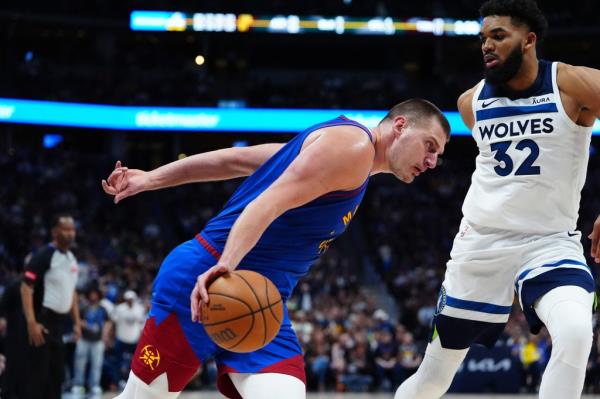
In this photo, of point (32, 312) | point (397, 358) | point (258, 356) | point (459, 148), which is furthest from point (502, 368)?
point (459, 148)

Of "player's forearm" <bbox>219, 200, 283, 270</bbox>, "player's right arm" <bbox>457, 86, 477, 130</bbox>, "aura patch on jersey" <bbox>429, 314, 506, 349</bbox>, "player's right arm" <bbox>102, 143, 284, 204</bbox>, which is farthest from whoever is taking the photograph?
"player's right arm" <bbox>457, 86, 477, 130</bbox>

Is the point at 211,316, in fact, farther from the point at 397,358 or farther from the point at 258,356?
the point at 397,358

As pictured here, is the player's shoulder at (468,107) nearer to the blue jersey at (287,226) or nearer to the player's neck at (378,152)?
the player's neck at (378,152)

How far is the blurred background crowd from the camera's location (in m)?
20.8

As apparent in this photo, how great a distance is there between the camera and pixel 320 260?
76.9 feet

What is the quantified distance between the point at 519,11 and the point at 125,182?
2.22 meters

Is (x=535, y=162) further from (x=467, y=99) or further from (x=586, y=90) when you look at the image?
(x=467, y=99)

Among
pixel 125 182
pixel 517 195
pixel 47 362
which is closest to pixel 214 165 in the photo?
pixel 125 182

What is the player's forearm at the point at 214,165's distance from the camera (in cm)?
435

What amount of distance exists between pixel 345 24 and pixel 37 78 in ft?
29.4

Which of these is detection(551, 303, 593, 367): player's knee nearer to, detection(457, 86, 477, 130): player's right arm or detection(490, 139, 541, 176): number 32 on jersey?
detection(490, 139, 541, 176): number 32 on jersey

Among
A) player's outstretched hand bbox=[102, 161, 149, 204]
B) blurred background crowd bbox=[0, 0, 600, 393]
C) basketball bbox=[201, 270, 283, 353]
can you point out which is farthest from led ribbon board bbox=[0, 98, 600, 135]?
basketball bbox=[201, 270, 283, 353]

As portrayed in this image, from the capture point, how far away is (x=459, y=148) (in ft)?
99.2

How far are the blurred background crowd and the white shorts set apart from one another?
10862 millimetres
